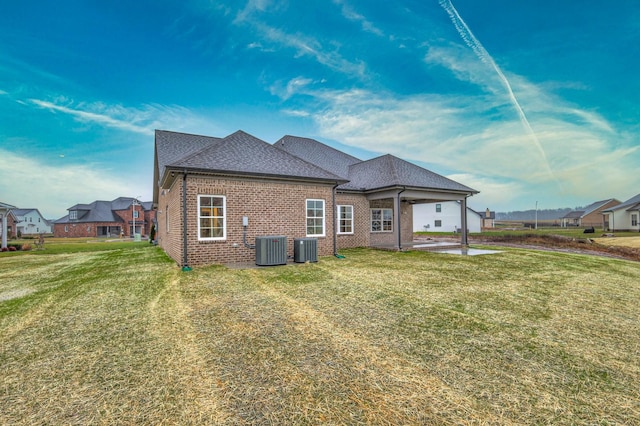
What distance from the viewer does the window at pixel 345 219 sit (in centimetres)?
1605

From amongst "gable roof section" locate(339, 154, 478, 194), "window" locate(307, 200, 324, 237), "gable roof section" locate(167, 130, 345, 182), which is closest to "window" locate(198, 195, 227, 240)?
"gable roof section" locate(167, 130, 345, 182)

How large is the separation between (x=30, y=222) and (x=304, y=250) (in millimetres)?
81452

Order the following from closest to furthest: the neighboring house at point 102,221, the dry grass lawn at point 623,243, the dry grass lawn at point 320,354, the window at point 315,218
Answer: the dry grass lawn at point 320,354
the window at point 315,218
the dry grass lawn at point 623,243
the neighboring house at point 102,221

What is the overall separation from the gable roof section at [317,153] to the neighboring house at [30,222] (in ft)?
226

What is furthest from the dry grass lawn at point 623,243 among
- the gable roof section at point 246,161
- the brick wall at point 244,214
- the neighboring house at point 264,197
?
the brick wall at point 244,214

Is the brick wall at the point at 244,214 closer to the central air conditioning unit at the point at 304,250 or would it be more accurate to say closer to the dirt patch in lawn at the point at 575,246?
the central air conditioning unit at the point at 304,250

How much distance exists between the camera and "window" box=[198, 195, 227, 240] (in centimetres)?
1030

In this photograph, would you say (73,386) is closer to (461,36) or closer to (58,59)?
(461,36)

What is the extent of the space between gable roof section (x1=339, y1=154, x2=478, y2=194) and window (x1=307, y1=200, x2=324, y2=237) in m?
3.52

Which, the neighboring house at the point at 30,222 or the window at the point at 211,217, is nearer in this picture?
the window at the point at 211,217

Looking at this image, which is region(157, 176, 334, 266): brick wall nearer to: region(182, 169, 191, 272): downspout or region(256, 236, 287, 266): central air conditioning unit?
region(182, 169, 191, 272): downspout

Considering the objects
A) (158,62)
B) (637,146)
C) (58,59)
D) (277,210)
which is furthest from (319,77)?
(637,146)

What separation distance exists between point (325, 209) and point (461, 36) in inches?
416

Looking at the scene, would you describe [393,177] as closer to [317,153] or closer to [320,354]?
[317,153]
